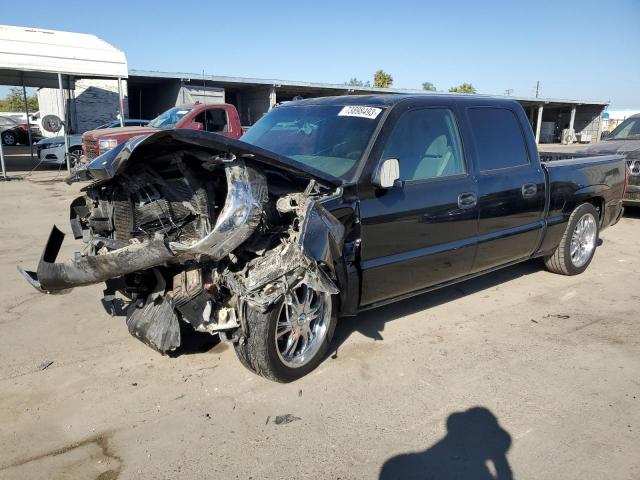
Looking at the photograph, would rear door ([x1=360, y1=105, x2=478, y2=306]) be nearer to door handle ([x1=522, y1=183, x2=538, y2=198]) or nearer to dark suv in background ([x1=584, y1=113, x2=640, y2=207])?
door handle ([x1=522, y1=183, x2=538, y2=198])

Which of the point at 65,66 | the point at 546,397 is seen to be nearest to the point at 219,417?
the point at 546,397

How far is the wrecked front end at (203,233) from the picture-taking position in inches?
113

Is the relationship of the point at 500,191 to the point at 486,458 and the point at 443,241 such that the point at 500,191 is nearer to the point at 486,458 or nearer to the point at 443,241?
the point at 443,241

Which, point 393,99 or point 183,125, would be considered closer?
point 393,99

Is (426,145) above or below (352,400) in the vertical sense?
above

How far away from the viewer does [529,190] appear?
4.73 meters

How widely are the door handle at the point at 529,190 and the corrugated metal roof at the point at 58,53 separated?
48.5ft

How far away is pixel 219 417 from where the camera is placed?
3.00 meters

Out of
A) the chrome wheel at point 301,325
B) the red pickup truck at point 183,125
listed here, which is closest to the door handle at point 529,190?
the chrome wheel at point 301,325

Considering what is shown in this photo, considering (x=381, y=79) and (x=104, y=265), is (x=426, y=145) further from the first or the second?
(x=381, y=79)

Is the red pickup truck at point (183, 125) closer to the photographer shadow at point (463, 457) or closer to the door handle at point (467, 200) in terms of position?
the door handle at point (467, 200)

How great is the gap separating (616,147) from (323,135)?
764 centimetres

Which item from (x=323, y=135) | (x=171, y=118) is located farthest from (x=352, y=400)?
(x=171, y=118)

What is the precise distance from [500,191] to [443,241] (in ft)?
2.69
